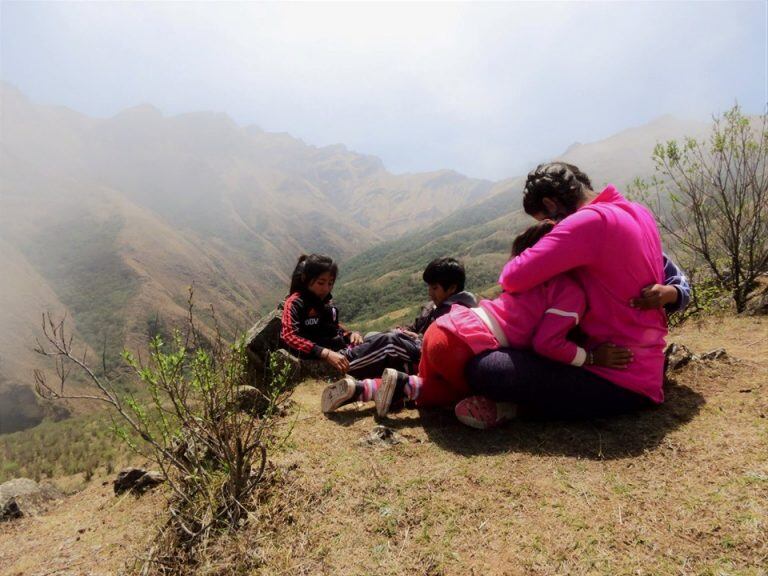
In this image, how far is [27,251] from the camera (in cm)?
8912

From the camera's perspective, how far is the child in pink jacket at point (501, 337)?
2.64 meters

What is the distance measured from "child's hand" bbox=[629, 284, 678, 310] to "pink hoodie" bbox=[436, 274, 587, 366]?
32cm

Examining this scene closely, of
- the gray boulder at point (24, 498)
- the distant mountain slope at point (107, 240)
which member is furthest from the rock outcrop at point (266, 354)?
the distant mountain slope at point (107, 240)

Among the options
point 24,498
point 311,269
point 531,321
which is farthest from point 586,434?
point 24,498

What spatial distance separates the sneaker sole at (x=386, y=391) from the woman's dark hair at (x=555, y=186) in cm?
167

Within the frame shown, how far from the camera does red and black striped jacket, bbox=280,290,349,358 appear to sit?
4750mm

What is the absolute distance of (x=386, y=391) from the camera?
11.3 feet

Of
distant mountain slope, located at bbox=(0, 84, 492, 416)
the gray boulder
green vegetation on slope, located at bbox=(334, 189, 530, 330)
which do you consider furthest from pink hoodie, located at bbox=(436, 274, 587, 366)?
green vegetation on slope, located at bbox=(334, 189, 530, 330)

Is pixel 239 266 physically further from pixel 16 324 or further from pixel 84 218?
pixel 16 324

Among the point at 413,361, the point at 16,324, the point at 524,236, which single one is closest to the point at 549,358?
the point at 524,236

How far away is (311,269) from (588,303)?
325 centimetres

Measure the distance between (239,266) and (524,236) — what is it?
491ft

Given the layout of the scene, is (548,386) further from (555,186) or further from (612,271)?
(555,186)

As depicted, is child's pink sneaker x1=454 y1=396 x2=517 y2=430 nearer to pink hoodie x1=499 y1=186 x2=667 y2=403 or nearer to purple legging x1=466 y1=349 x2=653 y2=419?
purple legging x1=466 y1=349 x2=653 y2=419
